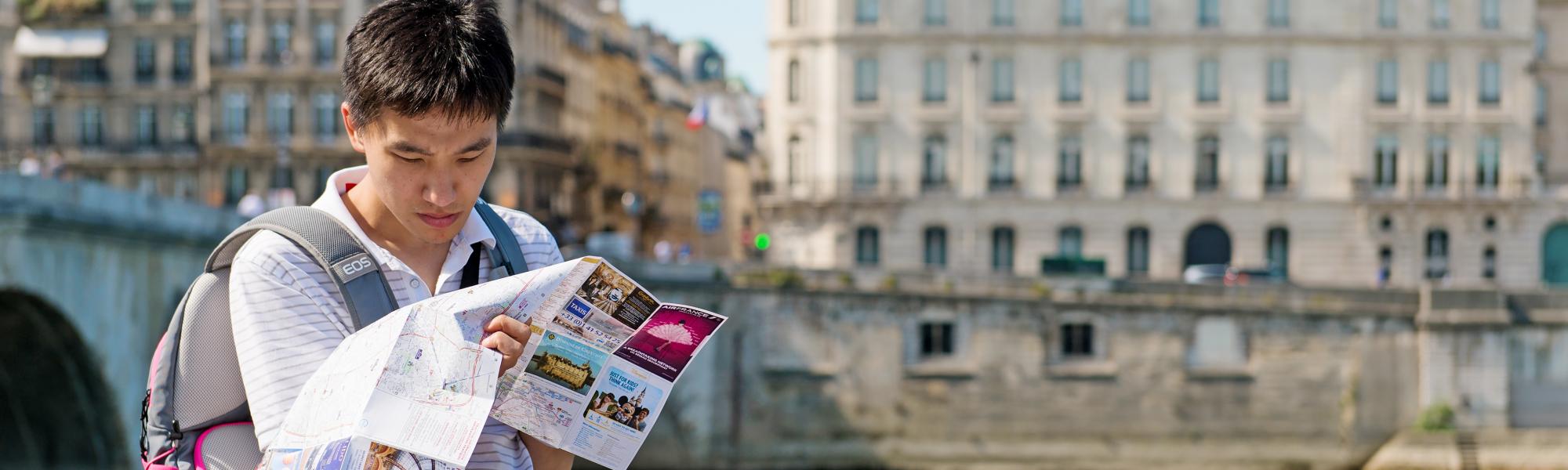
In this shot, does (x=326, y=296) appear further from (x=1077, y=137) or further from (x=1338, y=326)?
(x=1077, y=137)

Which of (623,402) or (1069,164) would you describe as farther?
(1069,164)

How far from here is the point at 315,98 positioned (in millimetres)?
59125

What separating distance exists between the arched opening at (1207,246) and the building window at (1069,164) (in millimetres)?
3601

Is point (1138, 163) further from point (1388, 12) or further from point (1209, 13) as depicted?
point (1388, 12)

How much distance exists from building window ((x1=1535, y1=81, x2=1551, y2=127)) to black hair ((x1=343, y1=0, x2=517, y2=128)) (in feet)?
217

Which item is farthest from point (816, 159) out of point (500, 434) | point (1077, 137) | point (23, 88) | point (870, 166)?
point (500, 434)

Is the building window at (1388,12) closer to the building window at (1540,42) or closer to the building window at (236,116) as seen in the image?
the building window at (1540,42)

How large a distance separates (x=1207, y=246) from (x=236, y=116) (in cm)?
2913

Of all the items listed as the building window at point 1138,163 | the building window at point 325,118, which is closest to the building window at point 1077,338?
the building window at point 1138,163

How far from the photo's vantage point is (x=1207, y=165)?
185ft

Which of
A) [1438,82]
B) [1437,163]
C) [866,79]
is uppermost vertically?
[866,79]

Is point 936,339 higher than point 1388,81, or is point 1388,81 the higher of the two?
point 1388,81

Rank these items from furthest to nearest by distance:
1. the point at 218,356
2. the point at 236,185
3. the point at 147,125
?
the point at 147,125
the point at 236,185
the point at 218,356

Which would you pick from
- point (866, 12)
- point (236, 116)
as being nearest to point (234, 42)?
point (236, 116)
